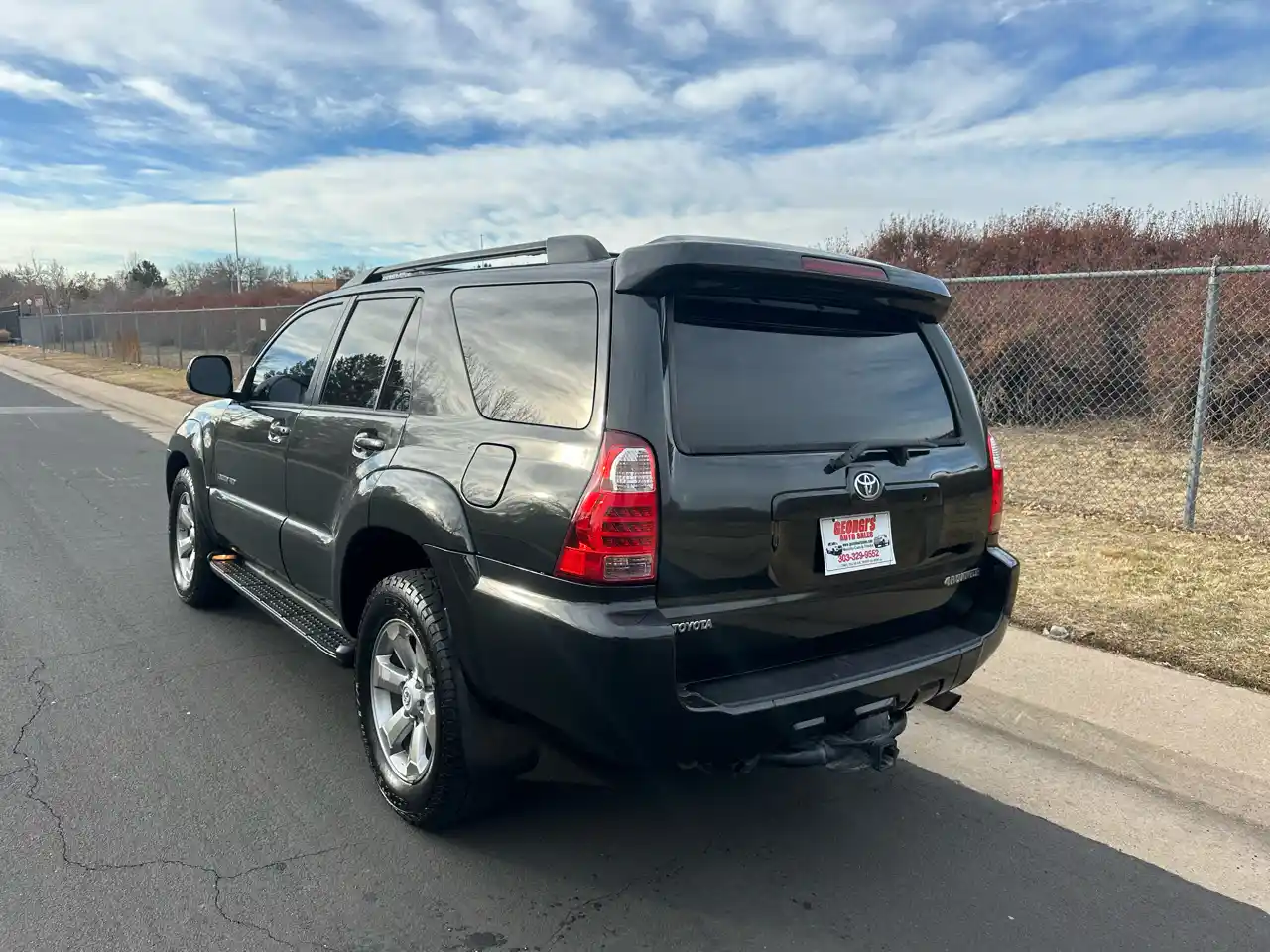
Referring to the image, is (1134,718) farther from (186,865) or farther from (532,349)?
(186,865)

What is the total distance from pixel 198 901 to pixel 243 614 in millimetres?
2855

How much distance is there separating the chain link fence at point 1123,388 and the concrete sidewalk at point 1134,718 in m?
3.26

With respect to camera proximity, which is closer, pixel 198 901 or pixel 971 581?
pixel 198 901

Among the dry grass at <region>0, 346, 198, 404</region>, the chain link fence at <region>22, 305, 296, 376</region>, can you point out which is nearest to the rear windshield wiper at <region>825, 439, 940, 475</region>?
the chain link fence at <region>22, 305, 296, 376</region>

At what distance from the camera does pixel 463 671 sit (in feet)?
9.16

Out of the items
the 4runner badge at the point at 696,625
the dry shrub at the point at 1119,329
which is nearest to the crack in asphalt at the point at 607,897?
the 4runner badge at the point at 696,625

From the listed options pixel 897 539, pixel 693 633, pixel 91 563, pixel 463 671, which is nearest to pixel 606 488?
pixel 693 633

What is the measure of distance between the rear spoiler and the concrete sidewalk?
2058 millimetres

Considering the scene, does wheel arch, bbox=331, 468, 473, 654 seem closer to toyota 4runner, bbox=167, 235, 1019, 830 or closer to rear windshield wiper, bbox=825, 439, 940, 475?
toyota 4runner, bbox=167, 235, 1019, 830

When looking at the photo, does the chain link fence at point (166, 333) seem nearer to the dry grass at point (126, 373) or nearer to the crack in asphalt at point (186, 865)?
the dry grass at point (126, 373)

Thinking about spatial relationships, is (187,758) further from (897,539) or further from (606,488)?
(897,539)

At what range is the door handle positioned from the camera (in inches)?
130

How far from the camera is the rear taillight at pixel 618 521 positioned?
7.89 ft

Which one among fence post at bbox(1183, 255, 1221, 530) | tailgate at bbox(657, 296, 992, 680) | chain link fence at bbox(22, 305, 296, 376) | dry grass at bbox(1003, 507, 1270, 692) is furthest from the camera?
chain link fence at bbox(22, 305, 296, 376)
